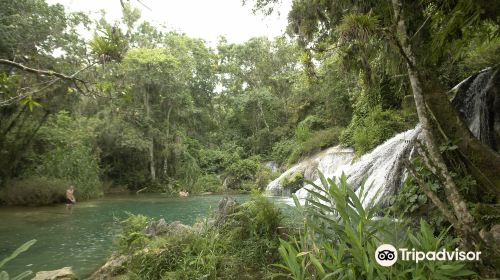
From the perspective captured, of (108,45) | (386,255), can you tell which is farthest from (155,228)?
(386,255)

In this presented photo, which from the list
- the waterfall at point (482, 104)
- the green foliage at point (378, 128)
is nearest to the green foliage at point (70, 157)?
the green foliage at point (378, 128)

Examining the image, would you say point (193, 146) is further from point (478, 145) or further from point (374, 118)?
point (478, 145)

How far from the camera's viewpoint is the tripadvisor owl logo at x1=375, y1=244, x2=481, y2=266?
2.12 m

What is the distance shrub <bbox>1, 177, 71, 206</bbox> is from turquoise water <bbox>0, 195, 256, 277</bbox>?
2.98 feet

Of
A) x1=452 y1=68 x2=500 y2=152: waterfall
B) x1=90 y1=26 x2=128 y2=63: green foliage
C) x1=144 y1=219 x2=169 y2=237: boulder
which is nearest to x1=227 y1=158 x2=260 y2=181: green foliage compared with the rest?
x1=144 y1=219 x2=169 y2=237: boulder

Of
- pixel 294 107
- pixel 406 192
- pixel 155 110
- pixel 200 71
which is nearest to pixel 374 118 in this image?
pixel 406 192

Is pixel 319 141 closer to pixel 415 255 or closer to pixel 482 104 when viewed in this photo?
pixel 482 104

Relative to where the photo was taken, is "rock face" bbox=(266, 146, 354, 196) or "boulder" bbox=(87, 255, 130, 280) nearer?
"boulder" bbox=(87, 255, 130, 280)

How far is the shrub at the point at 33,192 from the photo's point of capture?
44.9ft

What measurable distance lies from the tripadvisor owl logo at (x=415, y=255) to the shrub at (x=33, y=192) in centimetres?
1518

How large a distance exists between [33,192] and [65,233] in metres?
6.64

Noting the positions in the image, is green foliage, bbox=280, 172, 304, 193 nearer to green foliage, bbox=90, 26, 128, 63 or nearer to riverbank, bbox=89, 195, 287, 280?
riverbank, bbox=89, 195, 287, 280

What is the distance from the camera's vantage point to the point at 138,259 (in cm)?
452

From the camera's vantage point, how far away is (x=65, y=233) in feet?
28.7
